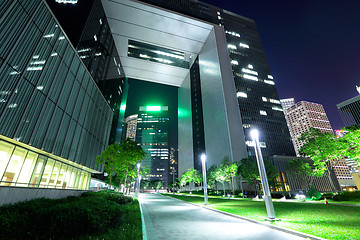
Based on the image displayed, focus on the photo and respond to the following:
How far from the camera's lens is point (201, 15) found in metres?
70.1

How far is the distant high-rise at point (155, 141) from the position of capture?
144m

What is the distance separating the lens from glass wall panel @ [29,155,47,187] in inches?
716

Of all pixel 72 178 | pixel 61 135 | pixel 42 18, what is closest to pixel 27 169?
pixel 61 135

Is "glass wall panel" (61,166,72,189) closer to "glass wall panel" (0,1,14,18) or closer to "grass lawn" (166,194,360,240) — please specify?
"glass wall panel" (0,1,14,18)

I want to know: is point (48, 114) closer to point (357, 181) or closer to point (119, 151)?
point (119, 151)

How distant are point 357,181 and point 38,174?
7872 cm

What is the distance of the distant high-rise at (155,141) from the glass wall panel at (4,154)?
128883mm

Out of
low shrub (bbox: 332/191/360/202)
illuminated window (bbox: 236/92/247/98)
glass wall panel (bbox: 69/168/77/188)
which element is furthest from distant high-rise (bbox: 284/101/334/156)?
glass wall panel (bbox: 69/168/77/188)

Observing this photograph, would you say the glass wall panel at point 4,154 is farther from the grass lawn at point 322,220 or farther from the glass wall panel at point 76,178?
the grass lawn at point 322,220

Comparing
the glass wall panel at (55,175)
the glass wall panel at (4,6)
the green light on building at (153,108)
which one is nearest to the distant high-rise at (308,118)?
the green light on building at (153,108)

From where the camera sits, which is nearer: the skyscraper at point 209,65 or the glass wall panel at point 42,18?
the glass wall panel at point 42,18

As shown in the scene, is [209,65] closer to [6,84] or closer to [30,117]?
[30,117]

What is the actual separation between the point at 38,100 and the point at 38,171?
8330mm

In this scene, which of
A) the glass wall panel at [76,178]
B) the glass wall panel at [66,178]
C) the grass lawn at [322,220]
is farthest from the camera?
the glass wall panel at [76,178]
